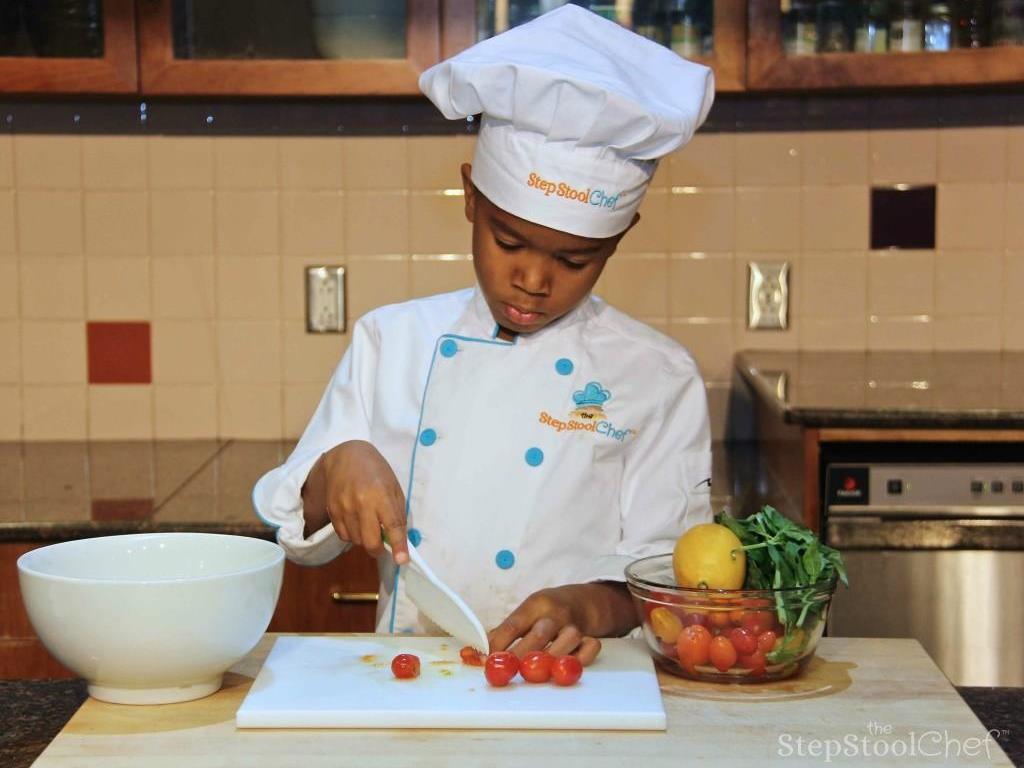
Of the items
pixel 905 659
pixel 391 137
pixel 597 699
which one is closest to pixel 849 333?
pixel 391 137

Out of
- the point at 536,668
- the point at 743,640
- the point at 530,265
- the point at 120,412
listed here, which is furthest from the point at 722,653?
the point at 120,412

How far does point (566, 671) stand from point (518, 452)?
1.68 feet

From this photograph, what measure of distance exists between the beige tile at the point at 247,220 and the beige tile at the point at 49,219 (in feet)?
0.86

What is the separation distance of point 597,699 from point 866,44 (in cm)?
161

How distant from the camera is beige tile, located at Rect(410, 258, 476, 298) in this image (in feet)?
8.21

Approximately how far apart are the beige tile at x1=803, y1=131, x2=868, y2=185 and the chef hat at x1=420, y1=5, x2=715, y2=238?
126cm

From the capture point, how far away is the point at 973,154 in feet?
8.19

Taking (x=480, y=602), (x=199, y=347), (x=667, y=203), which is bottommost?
(x=480, y=602)

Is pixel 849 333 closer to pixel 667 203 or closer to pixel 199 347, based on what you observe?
pixel 667 203

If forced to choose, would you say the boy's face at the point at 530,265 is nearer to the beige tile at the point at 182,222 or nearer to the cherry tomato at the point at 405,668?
the cherry tomato at the point at 405,668

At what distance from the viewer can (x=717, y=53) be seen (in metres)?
2.20

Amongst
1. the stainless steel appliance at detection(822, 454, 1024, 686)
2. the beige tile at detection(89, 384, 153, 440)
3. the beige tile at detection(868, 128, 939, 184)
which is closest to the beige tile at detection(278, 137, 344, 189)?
the beige tile at detection(89, 384, 153, 440)

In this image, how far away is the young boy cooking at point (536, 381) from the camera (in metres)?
1.25

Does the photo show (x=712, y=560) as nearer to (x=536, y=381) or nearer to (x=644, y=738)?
(x=644, y=738)
